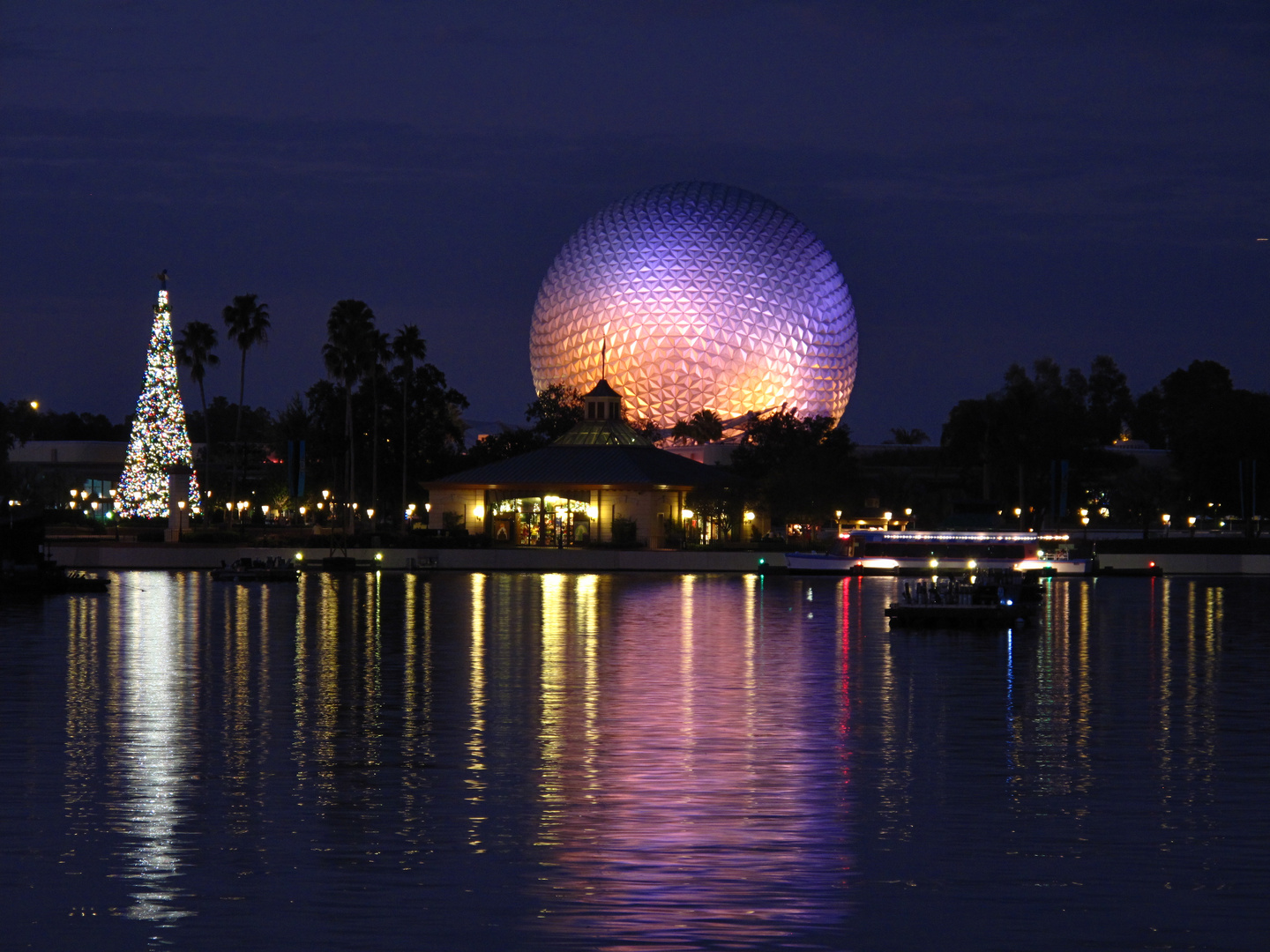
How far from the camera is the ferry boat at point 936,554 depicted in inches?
2886

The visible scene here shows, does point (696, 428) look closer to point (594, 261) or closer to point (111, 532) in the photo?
point (594, 261)

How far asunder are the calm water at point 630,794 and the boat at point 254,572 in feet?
84.7

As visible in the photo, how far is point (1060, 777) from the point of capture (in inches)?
753

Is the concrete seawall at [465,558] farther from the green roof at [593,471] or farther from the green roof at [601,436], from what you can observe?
the green roof at [601,436]

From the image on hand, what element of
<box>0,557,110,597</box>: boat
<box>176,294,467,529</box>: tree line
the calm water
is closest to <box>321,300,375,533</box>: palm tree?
<box>176,294,467,529</box>: tree line

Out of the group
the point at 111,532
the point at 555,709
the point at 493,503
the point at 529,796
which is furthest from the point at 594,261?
the point at 529,796

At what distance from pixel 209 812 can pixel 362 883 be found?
3460 mm

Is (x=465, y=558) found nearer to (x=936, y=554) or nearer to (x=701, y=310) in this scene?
(x=936, y=554)

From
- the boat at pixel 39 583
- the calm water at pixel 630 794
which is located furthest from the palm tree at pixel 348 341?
the calm water at pixel 630 794

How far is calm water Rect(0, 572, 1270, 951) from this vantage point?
41.9 ft

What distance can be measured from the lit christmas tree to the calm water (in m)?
47.2

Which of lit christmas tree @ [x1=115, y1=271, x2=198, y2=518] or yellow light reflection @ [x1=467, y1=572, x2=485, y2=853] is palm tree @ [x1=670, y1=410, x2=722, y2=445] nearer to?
lit christmas tree @ [x1=115, y1=271, x2=198, y2=518]

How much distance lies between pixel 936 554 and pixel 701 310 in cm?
2756

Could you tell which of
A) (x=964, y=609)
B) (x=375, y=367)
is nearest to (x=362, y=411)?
(x=375, y=367)
